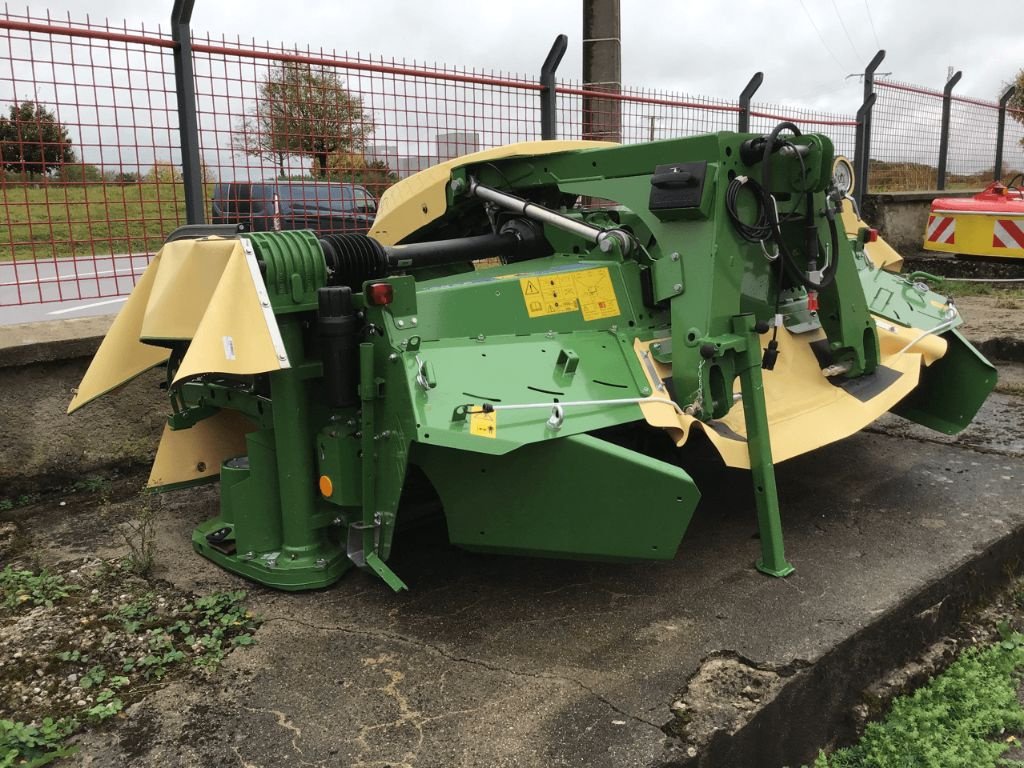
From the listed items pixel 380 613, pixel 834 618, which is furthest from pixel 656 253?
pixel 380 613

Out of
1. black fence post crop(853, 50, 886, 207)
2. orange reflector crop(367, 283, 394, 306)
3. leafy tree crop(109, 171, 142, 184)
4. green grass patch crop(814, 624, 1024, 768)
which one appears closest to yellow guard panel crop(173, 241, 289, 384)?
orange reflector crop(367, 283, 394, 306)

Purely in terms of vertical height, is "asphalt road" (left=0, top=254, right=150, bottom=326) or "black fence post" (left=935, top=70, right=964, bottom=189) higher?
"black fence post" (left=935, top=70, right=964, bottom=189)

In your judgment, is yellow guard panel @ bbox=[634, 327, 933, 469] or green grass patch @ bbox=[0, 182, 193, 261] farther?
green grass patch @ bbox=[0, 182, 193, 261]

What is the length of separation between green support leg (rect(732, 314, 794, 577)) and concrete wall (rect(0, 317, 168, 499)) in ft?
9.43

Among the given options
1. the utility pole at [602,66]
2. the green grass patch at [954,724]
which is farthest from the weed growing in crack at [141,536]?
the utility pole at [602,66]

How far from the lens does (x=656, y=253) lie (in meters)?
3.31

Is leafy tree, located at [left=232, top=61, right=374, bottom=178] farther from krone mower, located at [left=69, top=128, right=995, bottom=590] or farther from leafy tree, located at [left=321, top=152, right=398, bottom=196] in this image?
krone mower, located at [left=69, top=128, right=995, bottom=590]

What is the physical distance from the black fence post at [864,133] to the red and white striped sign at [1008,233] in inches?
53.6

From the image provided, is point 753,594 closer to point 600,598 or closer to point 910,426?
point 600,598

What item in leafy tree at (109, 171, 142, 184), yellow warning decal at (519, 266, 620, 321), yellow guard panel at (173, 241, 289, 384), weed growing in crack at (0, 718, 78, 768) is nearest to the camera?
weed growing in crack at (0, 718, 78, 768)

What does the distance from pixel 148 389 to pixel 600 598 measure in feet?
8.55

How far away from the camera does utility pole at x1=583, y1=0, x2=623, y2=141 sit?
20.8ft

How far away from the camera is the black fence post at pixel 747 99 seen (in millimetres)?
7711

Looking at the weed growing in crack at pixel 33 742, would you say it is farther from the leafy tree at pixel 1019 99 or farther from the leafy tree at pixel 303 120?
the leafy tree at pixel 1019 99
